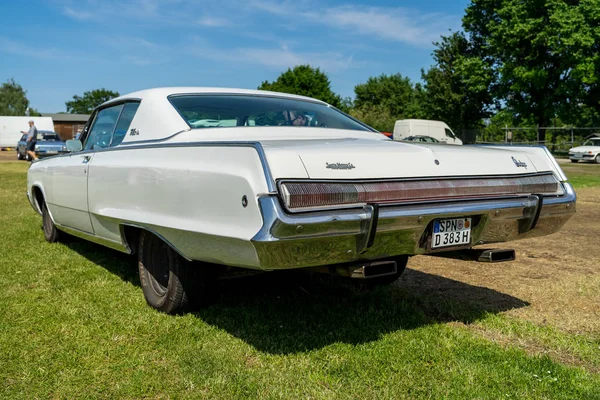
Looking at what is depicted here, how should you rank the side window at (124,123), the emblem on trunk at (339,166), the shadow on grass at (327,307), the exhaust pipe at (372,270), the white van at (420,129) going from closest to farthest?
the emblem on trunk at (339,166)
the exhaust pipe at (372,270)
the shadow on grass at (327,307)
the side window at (124,123)
the white van at (420,129)

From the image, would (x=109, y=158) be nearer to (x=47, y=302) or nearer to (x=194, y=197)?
(x=47, y=302)

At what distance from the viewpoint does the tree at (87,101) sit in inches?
4309

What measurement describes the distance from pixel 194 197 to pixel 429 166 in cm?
128

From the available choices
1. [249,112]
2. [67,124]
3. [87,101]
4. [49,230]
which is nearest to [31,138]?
[49,230]

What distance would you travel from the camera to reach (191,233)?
2949 millimetres

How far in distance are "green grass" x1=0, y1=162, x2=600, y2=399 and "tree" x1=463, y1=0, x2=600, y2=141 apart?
32.1m

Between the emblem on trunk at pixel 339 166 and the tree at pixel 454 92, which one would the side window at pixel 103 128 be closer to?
the emblem on trunk at pixel 339 166

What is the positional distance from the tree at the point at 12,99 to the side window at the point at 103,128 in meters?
96.3

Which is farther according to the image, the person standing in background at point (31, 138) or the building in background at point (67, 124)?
the building in background at point (67, 124)

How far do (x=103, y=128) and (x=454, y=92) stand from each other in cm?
4122

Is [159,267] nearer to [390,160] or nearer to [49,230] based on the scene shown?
[390,160]

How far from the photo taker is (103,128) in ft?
16.0

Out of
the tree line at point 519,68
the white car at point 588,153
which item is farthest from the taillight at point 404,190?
the tree line at point 519,68

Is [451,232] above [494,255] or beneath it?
above
